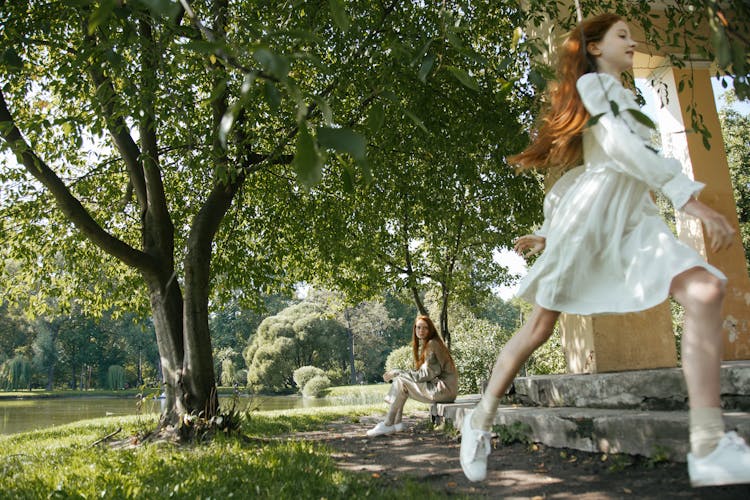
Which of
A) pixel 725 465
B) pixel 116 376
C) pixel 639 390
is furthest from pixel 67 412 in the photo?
pixel 116 376

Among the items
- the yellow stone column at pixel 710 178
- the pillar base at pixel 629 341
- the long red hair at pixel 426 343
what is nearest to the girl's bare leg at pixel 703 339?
the pillar base at pixel 629 341

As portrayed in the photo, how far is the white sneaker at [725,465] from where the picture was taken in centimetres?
185

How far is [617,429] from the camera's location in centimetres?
336

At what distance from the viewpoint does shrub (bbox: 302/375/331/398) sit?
31.7m

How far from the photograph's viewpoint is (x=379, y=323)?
4831 cm

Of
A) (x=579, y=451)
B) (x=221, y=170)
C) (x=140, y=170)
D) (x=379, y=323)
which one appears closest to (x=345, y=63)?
(x=221, y=170)

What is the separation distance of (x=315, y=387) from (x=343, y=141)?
32.0 m

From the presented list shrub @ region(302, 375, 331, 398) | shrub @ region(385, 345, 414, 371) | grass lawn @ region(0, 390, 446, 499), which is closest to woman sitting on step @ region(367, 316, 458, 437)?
grass lawn @ region(0, 390, 446, 499)

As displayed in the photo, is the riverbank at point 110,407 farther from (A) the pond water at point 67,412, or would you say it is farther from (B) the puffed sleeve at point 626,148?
(B) the puffed sleeve at point 626,148

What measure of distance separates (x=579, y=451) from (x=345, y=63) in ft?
14.7

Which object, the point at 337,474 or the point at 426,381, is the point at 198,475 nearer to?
the point at 337,474

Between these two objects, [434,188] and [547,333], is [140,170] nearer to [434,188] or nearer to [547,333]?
[434,188]

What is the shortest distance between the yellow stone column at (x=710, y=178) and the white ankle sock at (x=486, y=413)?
14.7 ft

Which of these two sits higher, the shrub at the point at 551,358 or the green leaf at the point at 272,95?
the green leaf at the point at 272,95
